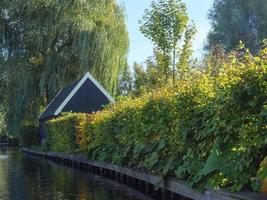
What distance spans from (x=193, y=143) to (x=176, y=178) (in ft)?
3.26

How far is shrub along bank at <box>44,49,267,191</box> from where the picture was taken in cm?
719

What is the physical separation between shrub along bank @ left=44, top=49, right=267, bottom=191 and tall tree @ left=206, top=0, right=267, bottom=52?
21843 mm

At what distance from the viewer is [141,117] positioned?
1378 centimetres

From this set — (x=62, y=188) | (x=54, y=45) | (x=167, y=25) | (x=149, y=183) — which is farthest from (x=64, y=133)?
(x=149, y=183)

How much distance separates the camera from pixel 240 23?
121 feet

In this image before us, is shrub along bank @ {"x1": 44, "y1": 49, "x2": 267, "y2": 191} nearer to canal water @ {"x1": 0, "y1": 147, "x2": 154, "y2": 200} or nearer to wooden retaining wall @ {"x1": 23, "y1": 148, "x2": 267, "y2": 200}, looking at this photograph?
wooden retaining wall @ {"x1": 23, "y1": 148, "x2": 267, "y2": 200}

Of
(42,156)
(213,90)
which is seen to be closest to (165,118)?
(213,90)

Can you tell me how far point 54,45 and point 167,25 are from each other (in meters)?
13.3

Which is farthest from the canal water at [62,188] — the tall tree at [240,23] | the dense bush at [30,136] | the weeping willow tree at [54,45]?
the dense bush at [30,136]

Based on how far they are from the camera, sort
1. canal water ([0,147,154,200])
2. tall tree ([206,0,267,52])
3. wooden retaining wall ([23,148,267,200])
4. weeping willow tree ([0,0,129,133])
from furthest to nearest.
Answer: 1. tall tree ([206,0,267,52])
2. weeping willow tree ([0,0,129,133])
3. canal water ([0,147,154,200])
4. wooden retaining wall ([23,148,267,200])

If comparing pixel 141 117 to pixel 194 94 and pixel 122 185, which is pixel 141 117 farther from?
pixel 194 94

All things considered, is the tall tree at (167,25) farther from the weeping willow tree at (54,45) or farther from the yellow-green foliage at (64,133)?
the weeping willow tree at (54,45)

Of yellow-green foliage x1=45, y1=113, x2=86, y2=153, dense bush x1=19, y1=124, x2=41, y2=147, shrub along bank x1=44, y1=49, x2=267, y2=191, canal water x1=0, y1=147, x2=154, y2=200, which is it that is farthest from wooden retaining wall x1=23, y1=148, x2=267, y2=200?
dense bush x1=19, y1=124, x2=41, y2=147

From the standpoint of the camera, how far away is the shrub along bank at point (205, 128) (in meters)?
7.19
